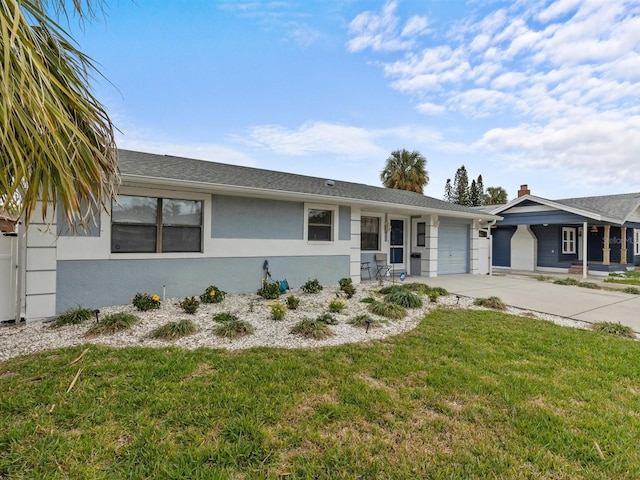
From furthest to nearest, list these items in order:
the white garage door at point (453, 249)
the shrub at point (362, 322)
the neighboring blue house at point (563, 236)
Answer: the neighboring blue house at point (563, 236) → the white garage door at point (453, 249) → the shrub at point (362, 322)

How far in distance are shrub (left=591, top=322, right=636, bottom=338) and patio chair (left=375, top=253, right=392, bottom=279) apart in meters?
5.97

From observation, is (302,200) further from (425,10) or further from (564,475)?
(564,475)

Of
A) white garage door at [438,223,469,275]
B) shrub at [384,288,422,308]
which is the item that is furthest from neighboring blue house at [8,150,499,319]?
shrub at [384,288,422,308]

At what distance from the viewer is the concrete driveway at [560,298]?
A: 6.30 metres

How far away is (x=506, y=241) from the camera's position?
57.8 feet

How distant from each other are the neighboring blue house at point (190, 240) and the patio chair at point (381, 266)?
16.7 inches

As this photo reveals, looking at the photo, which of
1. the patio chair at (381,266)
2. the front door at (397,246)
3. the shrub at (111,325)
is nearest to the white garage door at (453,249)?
the front door at (397,246)

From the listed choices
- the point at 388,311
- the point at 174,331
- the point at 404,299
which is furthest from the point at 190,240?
the point at 404,299

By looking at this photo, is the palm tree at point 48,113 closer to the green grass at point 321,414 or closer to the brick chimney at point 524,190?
the green grass at point 321,414

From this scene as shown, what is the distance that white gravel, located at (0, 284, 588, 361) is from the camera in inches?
167

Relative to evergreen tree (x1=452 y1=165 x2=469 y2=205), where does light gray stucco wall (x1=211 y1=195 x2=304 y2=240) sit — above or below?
below

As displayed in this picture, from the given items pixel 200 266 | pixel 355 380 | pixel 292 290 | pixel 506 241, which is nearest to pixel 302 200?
pixel 292 290

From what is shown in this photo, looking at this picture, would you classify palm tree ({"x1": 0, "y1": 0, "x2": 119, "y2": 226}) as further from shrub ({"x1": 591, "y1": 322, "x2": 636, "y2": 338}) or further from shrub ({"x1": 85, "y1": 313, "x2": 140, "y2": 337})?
shrub ({"x1": 591, "y1": 322, "x2": 636, "y2": 338})

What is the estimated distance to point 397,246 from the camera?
1205 centimetres
